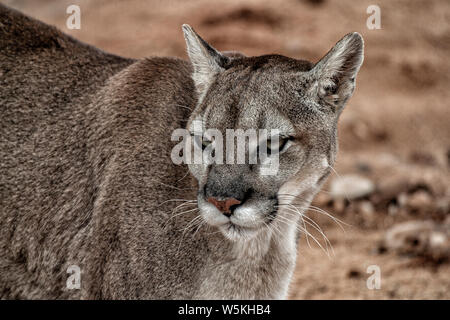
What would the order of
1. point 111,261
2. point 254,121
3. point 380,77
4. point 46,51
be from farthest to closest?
point 380,77, point 46,51, point 111,261, point 254,121

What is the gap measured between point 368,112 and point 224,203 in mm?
8962

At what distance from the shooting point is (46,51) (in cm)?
599

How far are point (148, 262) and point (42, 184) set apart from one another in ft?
4.27

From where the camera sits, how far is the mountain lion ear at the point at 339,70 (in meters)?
4.91

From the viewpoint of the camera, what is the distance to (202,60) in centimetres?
528

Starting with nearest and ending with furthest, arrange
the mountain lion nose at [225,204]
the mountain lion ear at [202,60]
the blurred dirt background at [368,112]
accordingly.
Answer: the mountain lion nose at [225,204] < the mountain lion ear at [202,60] < the blurred dirt background at [368,112]

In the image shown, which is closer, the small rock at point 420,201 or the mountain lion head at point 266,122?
the mountain lion head at point 266,122

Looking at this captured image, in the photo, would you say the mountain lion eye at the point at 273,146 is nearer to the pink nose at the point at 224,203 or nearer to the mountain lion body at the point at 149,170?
the mountain lion body at the point at 149,170

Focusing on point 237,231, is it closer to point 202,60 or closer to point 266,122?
point 266,122

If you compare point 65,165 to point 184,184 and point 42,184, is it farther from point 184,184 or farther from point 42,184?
point 184,184

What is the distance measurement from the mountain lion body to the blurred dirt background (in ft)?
2.40

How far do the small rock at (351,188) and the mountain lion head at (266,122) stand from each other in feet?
15.0

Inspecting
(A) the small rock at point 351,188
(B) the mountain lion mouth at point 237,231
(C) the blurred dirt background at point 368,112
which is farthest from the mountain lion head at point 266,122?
(A) the small rock at point 351,188
